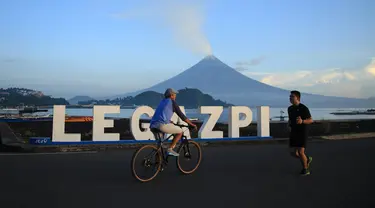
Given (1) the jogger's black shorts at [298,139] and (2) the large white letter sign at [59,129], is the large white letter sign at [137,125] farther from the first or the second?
(1) the jogger's black shorts at [298,139]

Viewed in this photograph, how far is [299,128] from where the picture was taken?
8.66 meters

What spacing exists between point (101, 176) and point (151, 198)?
230 cm

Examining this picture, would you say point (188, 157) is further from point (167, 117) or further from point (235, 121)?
point (235, 121)

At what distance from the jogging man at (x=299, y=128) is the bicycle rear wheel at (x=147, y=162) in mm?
3165

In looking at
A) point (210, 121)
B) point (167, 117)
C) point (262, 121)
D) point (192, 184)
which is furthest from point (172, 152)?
point (262, 121)

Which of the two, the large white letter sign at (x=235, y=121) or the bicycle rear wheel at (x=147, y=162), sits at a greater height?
the large white letter sign at (x=235, y=121)

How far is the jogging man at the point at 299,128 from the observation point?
8.54 m

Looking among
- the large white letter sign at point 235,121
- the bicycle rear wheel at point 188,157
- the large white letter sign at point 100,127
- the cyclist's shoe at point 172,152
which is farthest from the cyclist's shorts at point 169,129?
the large white letter sign at point 235,121

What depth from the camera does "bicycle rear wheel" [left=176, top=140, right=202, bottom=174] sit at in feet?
27.7

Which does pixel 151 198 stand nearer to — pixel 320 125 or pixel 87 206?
pixel 87 206

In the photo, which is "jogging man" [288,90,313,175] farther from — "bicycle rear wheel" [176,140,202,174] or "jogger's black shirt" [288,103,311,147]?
"bicycle rear wheel" [176,140,202,174]

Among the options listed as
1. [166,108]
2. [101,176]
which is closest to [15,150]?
[101,176]

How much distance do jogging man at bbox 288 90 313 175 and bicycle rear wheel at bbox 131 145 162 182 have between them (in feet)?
10.4

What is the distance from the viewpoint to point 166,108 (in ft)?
25.9
